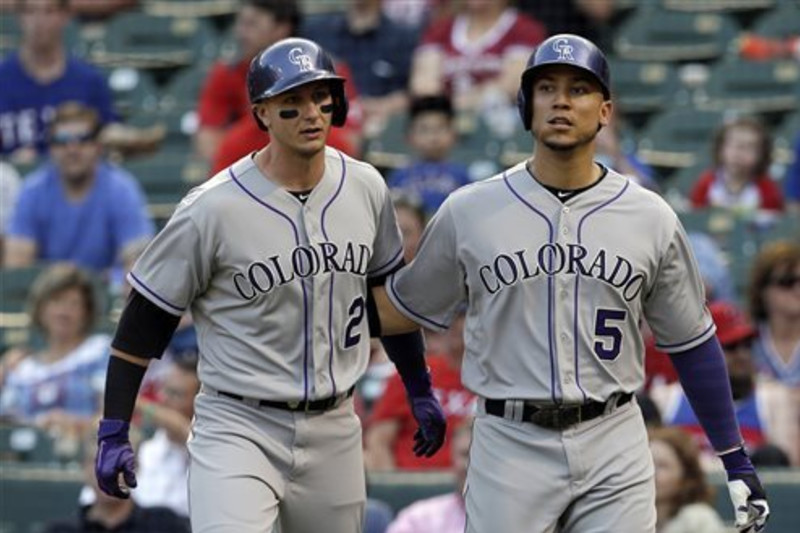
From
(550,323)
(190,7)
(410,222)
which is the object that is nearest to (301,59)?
(550,323)

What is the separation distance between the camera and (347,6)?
462 inches

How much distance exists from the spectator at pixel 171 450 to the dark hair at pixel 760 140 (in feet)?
9.72

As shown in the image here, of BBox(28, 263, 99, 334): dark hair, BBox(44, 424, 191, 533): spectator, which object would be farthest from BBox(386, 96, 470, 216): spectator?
BBox(44, 424, 191, 533): spectator

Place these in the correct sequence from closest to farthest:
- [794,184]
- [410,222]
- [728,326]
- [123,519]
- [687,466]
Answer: [687,466]
[123,519]
[728,326]
[410,222]
[794,184]

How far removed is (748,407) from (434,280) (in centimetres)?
250

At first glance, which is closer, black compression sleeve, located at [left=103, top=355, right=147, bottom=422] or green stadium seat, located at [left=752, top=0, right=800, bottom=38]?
black compression sleeve, located at [left=103, top=355, right=147, bottom=422]

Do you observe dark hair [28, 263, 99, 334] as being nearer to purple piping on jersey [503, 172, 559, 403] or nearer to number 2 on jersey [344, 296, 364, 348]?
number 2 on jersey [344, 296, 364, 348]

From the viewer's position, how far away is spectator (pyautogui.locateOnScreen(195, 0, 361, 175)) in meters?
8.41

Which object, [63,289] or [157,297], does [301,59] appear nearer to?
[157,297]

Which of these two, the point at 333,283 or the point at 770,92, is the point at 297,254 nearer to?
the point at 333,283

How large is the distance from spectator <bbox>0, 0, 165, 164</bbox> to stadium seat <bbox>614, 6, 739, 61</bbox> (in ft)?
9.22

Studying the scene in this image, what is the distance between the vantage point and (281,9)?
9.45 m

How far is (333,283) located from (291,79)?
501mm

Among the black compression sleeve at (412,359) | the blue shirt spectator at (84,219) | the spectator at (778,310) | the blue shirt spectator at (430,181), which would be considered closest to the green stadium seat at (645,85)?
the blue shirt spectator at (430,181)
